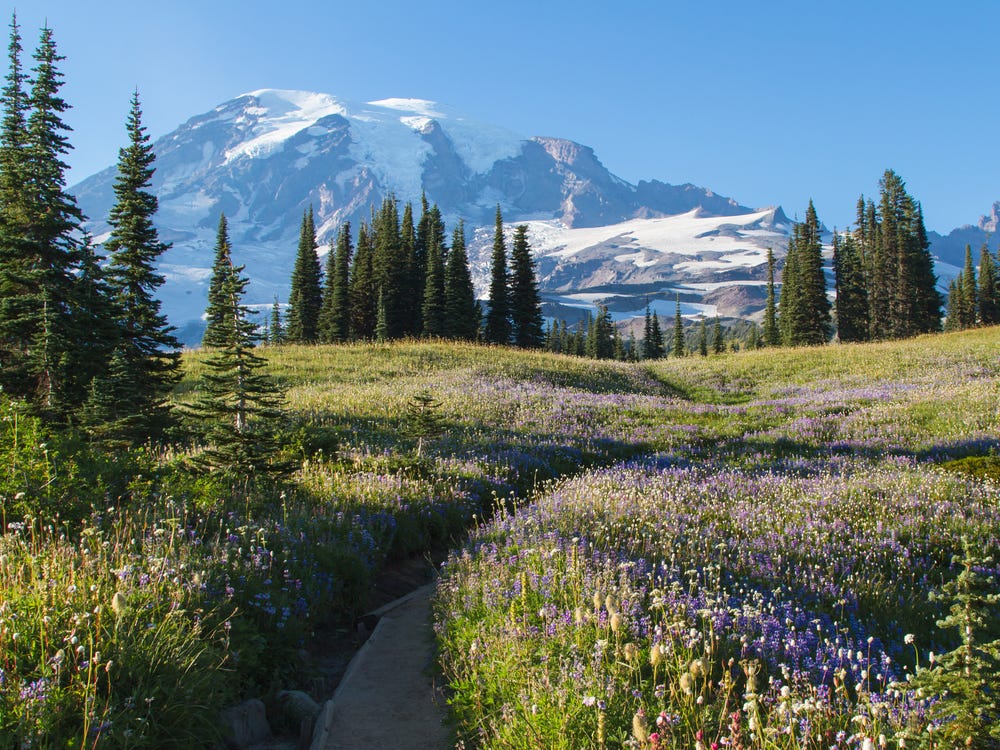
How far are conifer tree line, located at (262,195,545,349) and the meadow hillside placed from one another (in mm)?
53545

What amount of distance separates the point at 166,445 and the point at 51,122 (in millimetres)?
11387

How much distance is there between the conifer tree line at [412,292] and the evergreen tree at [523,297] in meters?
0.12

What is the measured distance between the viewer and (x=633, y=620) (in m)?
5.13

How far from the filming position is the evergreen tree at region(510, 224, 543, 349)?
71875 millimetres

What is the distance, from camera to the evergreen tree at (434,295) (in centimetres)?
6844

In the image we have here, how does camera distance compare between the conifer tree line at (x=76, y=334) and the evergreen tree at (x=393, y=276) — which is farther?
the evergreen tree at (x=393, y=276)

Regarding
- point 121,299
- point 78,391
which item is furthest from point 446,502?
point 121,299

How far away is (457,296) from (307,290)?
21041mm

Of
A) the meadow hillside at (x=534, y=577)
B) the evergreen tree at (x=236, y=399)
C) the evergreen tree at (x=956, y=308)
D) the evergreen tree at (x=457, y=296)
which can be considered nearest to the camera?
the meadow hillside at (x=534, y=577)

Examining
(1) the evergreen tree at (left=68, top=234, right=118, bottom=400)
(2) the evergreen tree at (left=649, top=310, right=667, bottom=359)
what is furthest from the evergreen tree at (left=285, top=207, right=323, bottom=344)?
(2) the evergreen tree at (left=649, top=310, right=667, bottom=359)

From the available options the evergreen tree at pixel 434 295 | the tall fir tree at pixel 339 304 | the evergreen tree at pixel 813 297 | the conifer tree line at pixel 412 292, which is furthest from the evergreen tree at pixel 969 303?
the tall fir tree at pixel 339 304

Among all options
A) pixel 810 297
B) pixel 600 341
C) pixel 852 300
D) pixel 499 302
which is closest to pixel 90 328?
pixel 499 302

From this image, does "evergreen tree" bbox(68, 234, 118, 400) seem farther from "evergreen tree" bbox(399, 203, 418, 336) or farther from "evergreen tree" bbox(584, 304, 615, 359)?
"evergreen tree" bbox(584, 304, 615, 359)

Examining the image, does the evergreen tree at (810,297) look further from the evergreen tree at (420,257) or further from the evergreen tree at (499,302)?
the evergreen tree at (420,257)
